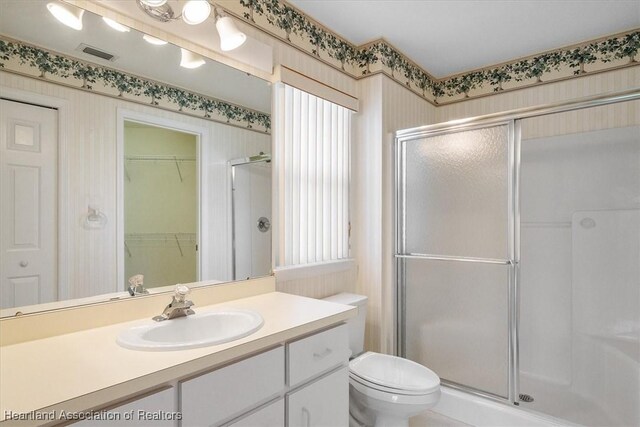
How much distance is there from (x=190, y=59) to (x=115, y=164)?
23.1 inches

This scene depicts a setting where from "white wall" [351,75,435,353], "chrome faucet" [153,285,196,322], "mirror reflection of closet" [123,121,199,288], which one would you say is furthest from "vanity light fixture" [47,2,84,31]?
"white wall" [351,75,435,353]

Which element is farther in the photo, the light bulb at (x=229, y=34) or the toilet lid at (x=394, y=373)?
the toilet lid at (x=394, y=373)

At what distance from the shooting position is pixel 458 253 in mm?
2188

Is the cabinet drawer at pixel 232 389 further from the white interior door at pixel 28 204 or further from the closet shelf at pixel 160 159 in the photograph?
→ the closet shelf at pixel 160 159

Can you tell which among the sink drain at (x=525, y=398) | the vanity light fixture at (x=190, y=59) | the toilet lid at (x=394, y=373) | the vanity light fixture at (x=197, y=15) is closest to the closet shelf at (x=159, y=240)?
the vanity light fixture at (x=190, y=59)

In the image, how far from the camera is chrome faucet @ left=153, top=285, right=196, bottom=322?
124 centimetres

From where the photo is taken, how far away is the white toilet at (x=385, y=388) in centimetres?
157

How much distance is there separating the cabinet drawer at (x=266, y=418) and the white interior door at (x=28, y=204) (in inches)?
29.6

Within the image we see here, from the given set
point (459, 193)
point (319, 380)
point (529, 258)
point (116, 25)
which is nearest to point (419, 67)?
point (459, 193)

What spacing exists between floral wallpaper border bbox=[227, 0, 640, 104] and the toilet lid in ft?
6.01

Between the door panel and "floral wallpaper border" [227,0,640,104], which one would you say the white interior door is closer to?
"floral wallpaper border" [227,0,640,104]

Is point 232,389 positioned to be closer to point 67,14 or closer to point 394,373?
point 394,373

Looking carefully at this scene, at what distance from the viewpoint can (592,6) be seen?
193 cm

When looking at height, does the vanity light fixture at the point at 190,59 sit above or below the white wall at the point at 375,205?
above
